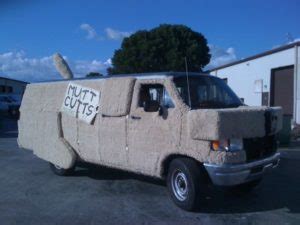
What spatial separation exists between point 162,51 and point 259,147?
3766 cm

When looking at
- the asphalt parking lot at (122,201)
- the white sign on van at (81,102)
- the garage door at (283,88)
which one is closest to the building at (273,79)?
the garage door at (283,88)

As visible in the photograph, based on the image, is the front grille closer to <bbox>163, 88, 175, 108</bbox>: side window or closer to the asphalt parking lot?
the asphalt parking lot

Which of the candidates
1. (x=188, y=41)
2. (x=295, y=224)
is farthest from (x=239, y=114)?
(x=188, y=41)

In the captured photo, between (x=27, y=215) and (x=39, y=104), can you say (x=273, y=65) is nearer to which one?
(x=39, y=104)

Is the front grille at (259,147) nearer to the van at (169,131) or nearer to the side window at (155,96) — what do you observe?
the van at (169,131)

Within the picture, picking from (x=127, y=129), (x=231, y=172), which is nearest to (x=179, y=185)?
(x=231, y=172)

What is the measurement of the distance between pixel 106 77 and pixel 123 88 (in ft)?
2.92

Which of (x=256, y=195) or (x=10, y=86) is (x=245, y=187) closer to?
(x=256, y=195)

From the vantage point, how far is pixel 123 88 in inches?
333

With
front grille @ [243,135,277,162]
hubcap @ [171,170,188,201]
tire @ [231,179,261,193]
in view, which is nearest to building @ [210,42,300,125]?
tire @ [231,179,261,193]

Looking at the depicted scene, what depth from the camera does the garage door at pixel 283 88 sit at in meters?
22.9

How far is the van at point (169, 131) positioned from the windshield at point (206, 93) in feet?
0.06

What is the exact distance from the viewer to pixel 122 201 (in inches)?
316

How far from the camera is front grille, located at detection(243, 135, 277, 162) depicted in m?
7.23
